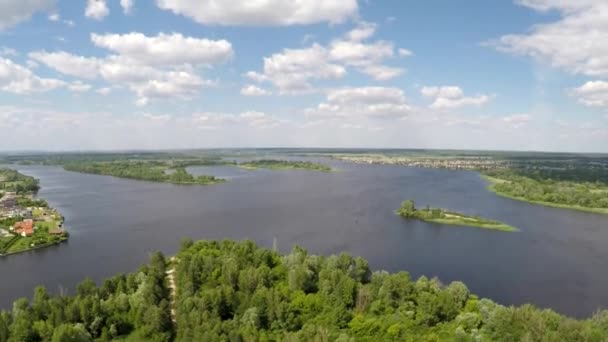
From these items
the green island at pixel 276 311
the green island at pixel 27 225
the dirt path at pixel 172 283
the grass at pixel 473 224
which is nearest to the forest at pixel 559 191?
the grass at pixel 473 224

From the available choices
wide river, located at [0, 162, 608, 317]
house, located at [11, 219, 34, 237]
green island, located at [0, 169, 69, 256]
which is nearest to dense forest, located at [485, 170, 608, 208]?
wide river, located at [0, 162, 608, 317]

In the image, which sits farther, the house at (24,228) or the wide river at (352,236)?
the house at (24,228)

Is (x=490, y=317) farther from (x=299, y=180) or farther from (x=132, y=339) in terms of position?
(x=299, y=180)

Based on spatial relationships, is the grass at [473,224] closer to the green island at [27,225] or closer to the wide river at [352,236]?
the wide river at [352,236]

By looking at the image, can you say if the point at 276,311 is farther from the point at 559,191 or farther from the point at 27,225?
the point at 559,191

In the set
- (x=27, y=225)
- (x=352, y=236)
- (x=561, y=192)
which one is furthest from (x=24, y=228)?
(x=561, y=192)

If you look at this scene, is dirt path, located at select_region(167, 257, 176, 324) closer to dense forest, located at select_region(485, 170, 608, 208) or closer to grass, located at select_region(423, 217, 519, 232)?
grass, located at select_region(423, 217, 519, 232)
